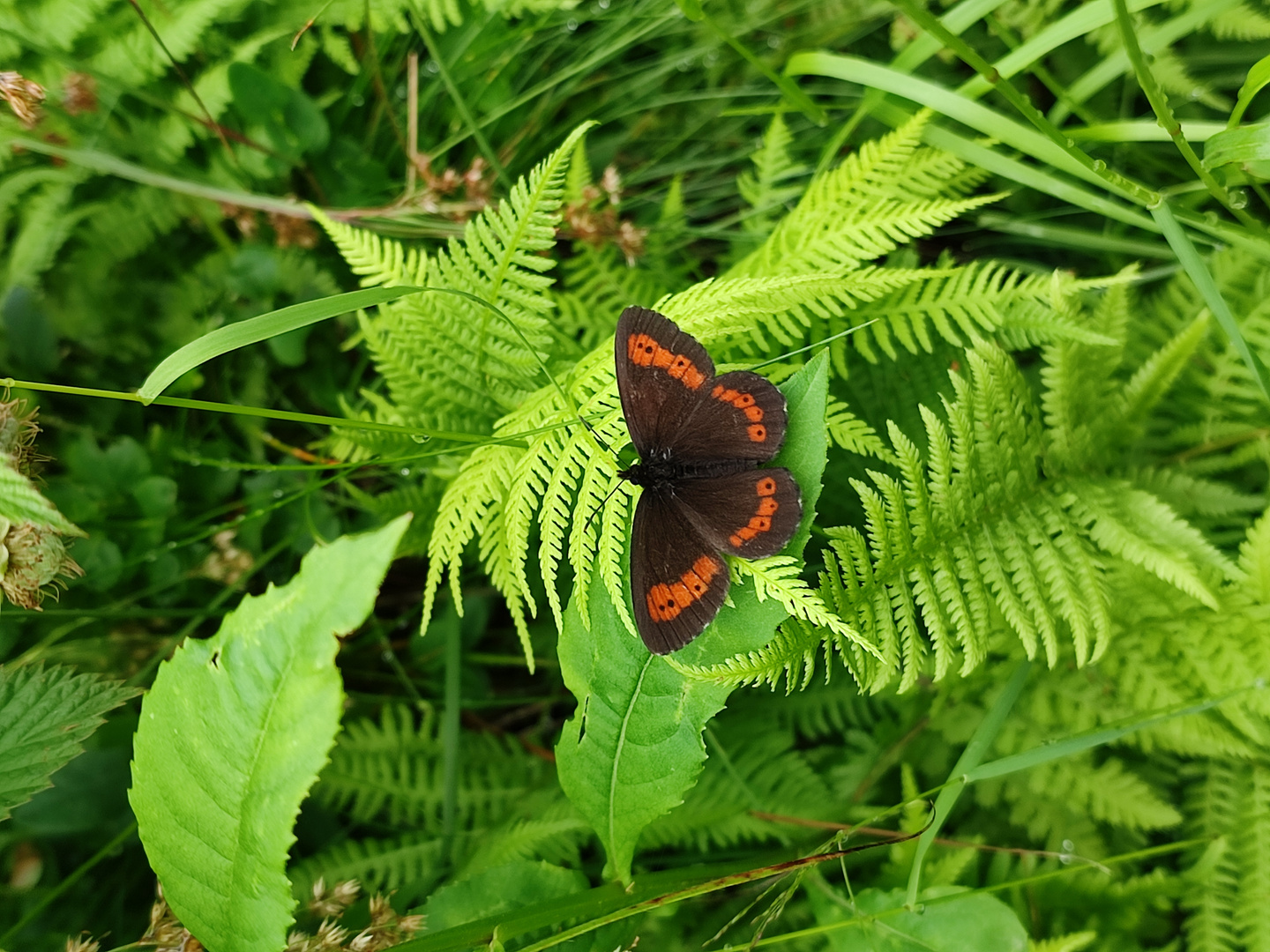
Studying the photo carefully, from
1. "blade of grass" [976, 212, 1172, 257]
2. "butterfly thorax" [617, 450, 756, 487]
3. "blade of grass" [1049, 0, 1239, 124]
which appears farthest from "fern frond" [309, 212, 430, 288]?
"blade of grass" [1049, 0, 1239, 124]

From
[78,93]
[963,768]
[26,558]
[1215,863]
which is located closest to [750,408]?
[963,768]

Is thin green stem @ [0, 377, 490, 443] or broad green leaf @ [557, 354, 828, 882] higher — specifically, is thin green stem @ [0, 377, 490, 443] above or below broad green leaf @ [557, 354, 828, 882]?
above

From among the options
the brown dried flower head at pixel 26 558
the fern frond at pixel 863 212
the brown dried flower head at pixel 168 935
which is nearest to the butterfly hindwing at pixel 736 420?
the fern frond at pixel 863 212

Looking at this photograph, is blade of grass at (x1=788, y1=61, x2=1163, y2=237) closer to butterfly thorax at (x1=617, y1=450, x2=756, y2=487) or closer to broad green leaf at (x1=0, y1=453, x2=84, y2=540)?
butterfly thorax at (x1=617, y1=450, x2=756, y2=487)

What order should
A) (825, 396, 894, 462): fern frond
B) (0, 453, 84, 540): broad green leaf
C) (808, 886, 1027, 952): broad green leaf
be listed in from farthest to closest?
(825, 396, 894, 462): fern frond
(808, 886, 1027, 952): broad green leaf
(0, 453, 84, 540): broad green leaf

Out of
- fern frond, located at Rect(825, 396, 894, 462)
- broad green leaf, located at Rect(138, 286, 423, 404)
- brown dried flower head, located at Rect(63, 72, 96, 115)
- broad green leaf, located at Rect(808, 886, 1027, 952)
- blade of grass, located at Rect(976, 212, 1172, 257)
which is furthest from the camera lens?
blade of grass, located at Rect(976, 212, 1172, 257)

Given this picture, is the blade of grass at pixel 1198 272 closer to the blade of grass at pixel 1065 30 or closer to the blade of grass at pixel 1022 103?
the blade of grass at pixel 1022 103

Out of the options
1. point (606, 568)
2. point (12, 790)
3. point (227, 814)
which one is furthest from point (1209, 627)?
point (12, 790)
